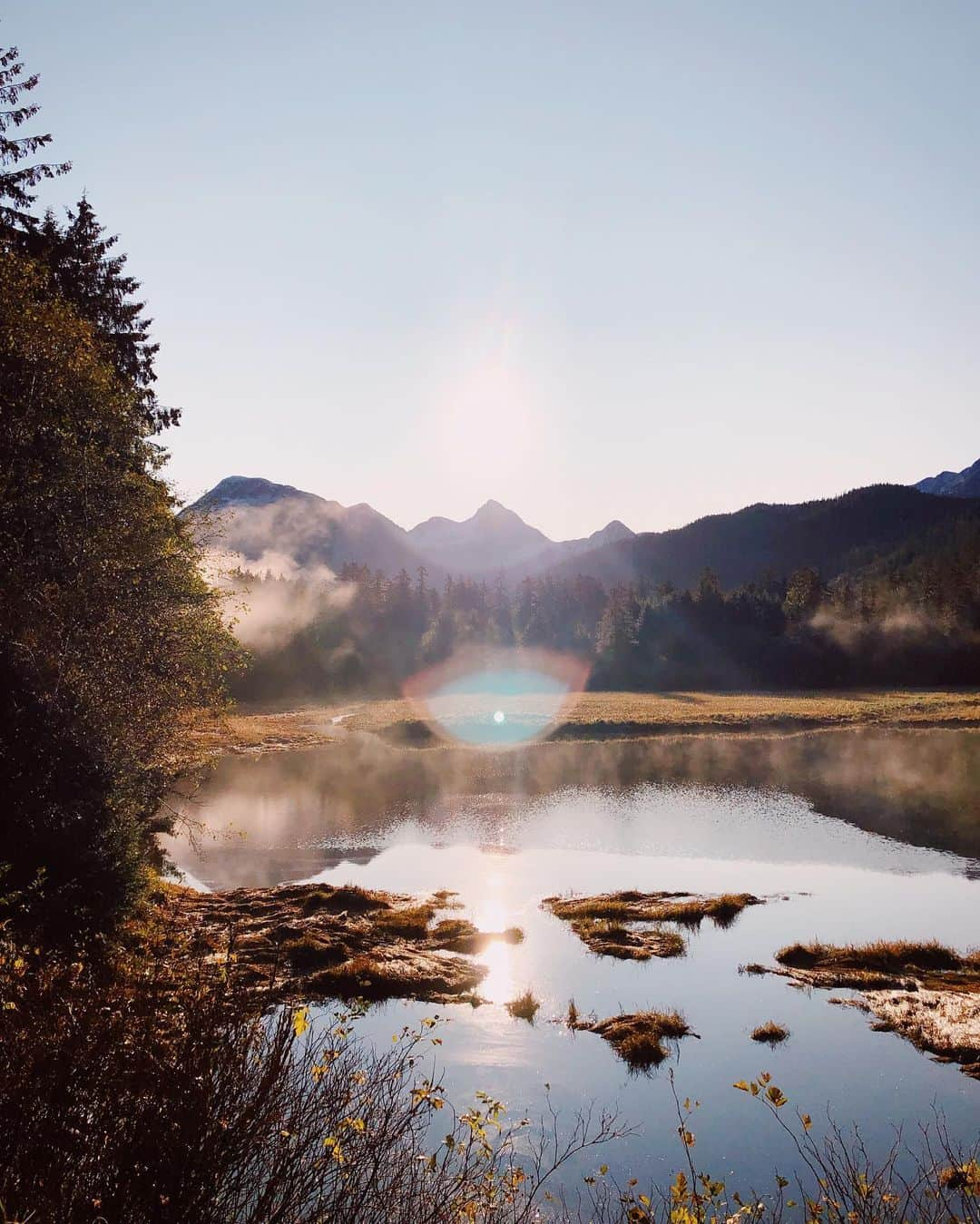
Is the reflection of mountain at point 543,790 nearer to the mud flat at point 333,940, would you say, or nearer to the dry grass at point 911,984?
the mud flat at point 333,940

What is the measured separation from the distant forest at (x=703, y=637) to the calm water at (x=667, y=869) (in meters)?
61.4

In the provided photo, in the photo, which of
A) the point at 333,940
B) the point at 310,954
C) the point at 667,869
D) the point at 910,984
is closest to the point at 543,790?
the point at 667,869

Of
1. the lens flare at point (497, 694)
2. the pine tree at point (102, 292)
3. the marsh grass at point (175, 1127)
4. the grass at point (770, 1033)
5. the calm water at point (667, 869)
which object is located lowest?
the lens flare at point (497, 694)

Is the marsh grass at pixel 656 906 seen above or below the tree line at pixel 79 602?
below

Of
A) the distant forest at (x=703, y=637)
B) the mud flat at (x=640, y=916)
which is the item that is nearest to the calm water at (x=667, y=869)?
the mud flat at (x=640, y=916)

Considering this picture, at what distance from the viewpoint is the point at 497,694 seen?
141375 mm

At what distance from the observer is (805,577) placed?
161750 mm

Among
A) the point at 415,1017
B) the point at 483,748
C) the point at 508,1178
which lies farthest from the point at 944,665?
the point at 508,1178

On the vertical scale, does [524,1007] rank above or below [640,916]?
above

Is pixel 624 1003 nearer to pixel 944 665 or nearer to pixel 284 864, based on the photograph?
pixel 284 864

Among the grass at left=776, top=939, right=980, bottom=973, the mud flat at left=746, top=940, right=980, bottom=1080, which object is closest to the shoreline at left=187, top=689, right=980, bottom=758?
the grass at left=776, top=939, right=980, bottom=973

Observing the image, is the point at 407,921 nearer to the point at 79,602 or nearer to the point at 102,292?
the point at 79,602

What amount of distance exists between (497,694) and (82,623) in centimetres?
11946

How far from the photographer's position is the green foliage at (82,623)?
18766mm
